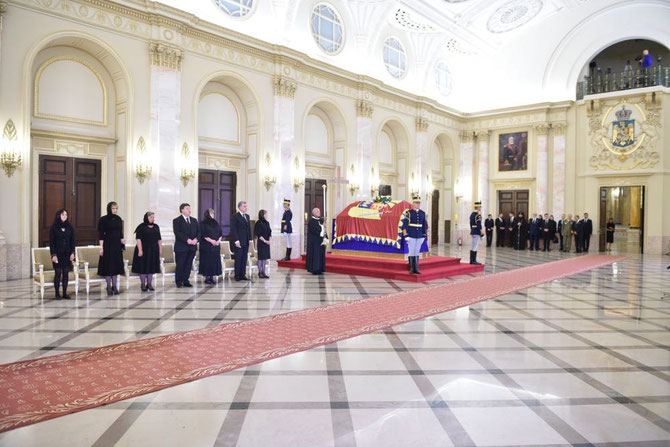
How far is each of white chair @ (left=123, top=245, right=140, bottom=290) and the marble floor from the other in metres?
0.99

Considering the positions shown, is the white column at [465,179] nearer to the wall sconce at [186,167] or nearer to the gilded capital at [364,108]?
the gilded capital at [364,108]

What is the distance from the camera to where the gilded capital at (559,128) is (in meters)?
19.3

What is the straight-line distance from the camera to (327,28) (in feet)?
49.7

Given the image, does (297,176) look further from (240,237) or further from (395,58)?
(395,58)

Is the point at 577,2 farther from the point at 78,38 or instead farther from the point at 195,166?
the point at 78,38

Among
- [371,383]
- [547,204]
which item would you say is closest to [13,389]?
[371,383]

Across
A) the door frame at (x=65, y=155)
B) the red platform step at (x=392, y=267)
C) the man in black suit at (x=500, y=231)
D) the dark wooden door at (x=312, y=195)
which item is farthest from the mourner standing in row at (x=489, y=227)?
the door frame at (x=65, y=155)

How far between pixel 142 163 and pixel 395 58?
36.7 feet

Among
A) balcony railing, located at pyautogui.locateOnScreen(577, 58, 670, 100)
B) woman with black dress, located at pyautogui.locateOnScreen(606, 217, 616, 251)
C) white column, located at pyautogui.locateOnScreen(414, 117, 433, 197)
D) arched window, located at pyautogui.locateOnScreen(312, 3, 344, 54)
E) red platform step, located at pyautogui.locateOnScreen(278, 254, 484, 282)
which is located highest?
arched window, located at pyautogui.locateOnScreen(312, 3, 344, 54)

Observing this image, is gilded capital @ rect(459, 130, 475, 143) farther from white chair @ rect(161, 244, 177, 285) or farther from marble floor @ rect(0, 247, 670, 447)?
white chair @ rect(161, 244, 177, 285)

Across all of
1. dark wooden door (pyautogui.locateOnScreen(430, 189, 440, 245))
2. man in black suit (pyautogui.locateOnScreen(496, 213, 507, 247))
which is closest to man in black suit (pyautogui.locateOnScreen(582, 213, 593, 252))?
man in black suit (pyautogui.locateOnScreen(496, 213, 507, 247))

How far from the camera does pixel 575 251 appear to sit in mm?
17703

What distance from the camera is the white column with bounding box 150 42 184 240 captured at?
10844 mm

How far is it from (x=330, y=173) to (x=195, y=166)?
5683 mm
